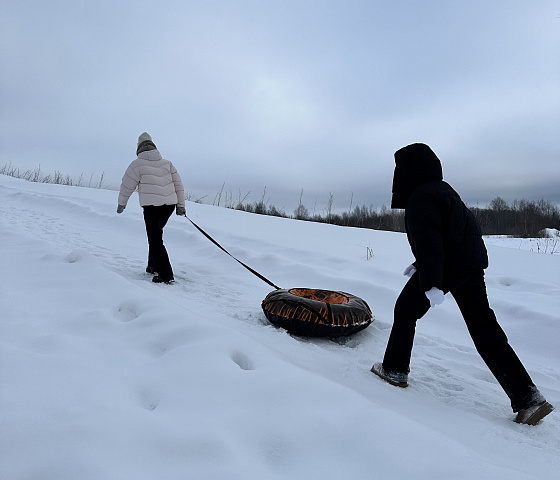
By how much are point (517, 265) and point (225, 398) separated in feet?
18.8

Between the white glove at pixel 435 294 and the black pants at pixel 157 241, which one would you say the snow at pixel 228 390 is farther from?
the white glove at pixel 435 294

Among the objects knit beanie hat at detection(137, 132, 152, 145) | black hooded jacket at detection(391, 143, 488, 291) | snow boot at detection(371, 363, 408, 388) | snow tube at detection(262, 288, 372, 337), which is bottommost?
snow boot at detection(371, 363, 408, 388)

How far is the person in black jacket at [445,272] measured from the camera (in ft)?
6.48

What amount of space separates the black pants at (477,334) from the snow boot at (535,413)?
30 millimetres

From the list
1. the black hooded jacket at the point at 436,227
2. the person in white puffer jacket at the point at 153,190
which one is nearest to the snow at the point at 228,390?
the person in white puffer jacket at the point at 153,190

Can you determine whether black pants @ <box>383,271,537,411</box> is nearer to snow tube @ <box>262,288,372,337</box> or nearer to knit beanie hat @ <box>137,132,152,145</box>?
snow tube @ <box>262,288,372,337</box>

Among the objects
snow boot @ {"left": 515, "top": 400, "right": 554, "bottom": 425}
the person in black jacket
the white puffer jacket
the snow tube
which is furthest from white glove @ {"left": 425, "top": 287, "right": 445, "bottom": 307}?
the white puffer jacket

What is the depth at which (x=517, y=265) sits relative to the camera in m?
5.78

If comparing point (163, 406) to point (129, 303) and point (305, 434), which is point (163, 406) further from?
point (129, 303)

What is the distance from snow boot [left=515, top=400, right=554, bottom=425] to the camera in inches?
75.0

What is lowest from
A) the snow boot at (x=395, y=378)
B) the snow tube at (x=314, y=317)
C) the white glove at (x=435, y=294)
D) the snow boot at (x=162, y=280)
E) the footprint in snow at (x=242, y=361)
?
the snow boot at (x=395, y=378)

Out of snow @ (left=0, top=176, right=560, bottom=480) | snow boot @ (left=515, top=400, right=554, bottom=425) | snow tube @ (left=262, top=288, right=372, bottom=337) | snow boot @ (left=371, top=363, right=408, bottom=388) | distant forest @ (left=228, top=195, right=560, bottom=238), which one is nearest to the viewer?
snow @ (left=0, top=176, right=560, bottom=480)

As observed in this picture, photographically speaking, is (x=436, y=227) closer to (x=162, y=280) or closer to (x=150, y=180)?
(x=162, y=280)

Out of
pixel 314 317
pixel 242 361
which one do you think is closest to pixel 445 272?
pixel 314 317
